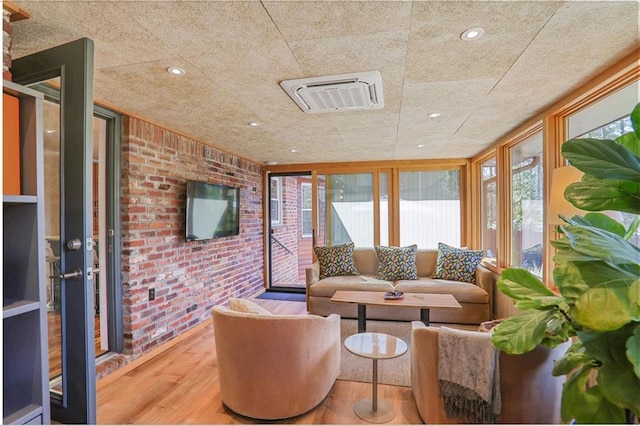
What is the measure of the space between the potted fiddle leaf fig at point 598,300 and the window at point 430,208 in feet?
12.4

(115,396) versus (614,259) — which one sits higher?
(614,259)

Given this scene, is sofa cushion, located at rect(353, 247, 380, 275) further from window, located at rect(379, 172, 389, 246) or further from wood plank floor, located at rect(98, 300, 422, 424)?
wood plank floor, located at rect(98, 300, 422, 424)

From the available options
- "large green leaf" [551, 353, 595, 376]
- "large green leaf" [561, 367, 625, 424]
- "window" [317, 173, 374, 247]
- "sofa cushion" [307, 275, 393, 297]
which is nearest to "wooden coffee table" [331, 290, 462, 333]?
"sofa cushion" [307, 275, 393, 297]

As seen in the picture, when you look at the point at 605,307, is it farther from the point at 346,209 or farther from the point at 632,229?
the point at 346,209

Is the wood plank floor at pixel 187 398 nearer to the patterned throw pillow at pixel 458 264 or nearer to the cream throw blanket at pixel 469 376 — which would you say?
the cream throw blanket at pixel 469 376

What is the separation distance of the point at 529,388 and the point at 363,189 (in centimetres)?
383

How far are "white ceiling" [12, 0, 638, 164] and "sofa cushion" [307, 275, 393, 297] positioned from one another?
201cm

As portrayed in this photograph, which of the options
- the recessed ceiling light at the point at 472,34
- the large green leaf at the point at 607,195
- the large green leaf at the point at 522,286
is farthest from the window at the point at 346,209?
the large green leaf at the point at 607,195

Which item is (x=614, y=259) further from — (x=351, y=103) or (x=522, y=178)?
(x=522, y=178)

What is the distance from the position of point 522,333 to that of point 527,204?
8.12 feet

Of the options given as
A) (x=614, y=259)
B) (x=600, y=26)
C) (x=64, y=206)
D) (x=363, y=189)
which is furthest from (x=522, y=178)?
(x=64, y=206)

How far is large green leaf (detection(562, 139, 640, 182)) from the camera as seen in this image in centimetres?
98

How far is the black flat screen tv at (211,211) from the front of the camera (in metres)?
3.15

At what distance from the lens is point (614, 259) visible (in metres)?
0.92
